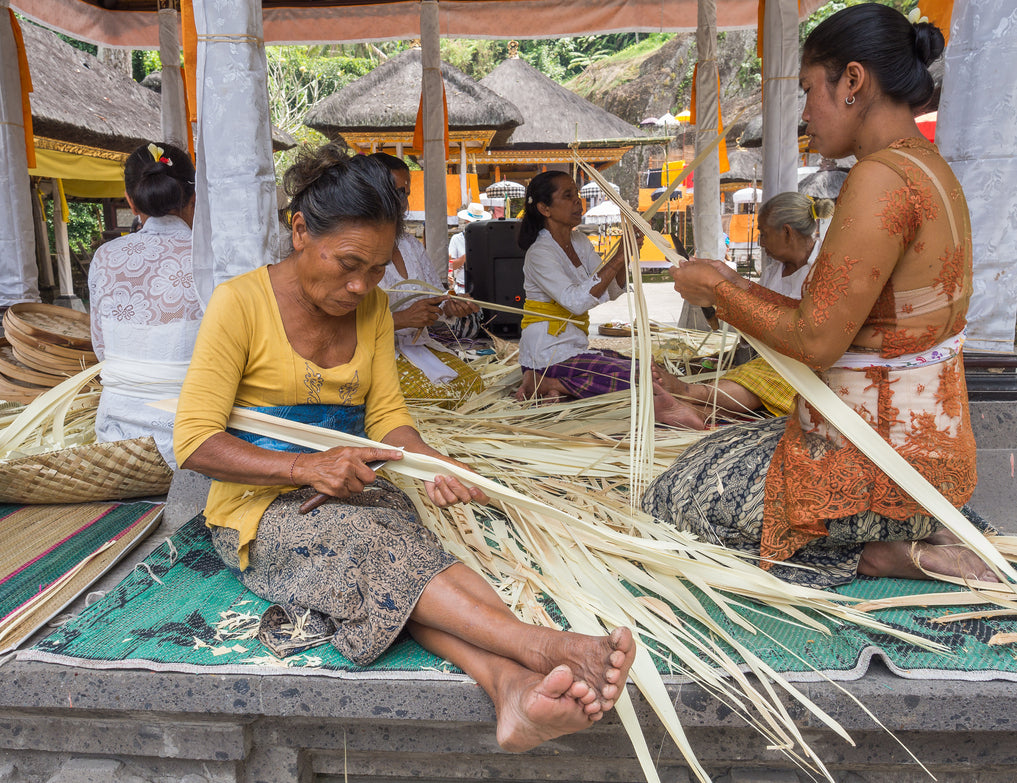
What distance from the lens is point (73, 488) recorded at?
238 centimetres

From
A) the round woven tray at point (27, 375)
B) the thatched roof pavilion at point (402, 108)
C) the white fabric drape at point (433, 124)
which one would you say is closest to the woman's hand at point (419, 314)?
the round woven tray at point (27, 375)

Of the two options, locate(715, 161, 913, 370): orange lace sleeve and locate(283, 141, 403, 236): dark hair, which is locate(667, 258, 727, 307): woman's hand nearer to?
locate(715, 161, 913, 370): orange lace sleeve

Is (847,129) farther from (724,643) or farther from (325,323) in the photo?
(325,323)

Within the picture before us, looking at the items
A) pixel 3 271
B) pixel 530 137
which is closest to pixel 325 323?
pixel 3 271

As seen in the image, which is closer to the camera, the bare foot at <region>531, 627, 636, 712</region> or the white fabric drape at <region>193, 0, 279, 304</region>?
the bare foot at <region>531, 627, 636, 712</region>

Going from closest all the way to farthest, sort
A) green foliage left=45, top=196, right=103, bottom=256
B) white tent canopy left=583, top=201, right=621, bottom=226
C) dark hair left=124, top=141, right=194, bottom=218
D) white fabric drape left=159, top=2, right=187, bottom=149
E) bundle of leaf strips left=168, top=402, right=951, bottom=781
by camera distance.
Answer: bundle of leaf strips left=168, top=402, right=951, bottom=781
dark hair left=124, top=141, right=194, bottom=218
white fabric drape left=159, top=2, right=187, bottom=149
green foliage left=45, top=196, right=103, bottom=256
white tent canopy left=583, top=201, right=621, bottom=226

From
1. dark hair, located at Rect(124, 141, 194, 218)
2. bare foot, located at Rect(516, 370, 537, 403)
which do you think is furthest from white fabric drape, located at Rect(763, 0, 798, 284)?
dark hair, located at Rect(124, 141, 194, 218)

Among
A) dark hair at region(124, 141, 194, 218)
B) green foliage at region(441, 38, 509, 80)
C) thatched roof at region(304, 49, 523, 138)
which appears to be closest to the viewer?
dark hair at region(124, 141, 194, 218)

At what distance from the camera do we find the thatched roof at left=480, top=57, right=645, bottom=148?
1443 centimetres

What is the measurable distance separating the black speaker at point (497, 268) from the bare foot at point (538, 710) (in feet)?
17.7

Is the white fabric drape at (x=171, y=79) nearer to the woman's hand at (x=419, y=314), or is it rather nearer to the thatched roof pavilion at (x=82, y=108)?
the thatched roof pavilion at (x=82, y=108)

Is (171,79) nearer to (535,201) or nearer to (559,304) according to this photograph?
(535,201)

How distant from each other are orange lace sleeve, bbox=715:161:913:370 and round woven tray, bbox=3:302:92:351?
109 inches

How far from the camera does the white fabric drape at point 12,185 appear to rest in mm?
3959
